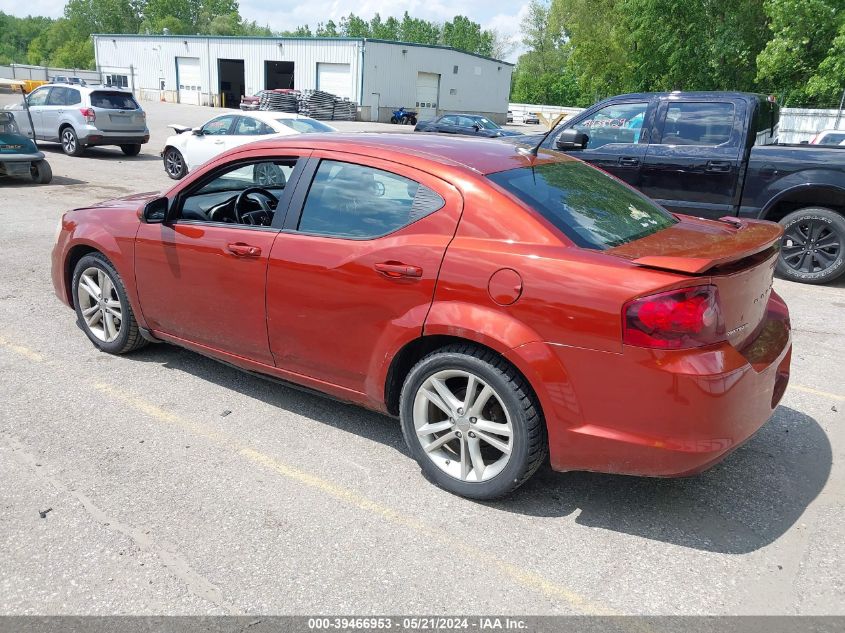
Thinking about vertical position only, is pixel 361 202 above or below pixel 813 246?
above

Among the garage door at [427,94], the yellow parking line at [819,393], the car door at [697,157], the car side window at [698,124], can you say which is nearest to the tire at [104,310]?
the yellow parking line at [819,393]

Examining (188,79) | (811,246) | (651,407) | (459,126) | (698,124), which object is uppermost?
(188,79)

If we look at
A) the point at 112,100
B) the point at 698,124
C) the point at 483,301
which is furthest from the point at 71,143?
the point at 483,301

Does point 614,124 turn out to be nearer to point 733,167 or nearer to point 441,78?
point 733,167

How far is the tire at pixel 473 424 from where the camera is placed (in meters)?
3.01

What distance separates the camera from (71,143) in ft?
57.4

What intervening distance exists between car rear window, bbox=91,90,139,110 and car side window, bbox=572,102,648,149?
42.4ft

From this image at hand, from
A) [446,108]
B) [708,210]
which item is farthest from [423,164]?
[446,108]

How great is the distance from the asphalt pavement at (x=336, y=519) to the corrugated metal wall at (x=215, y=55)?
4324 centimetres

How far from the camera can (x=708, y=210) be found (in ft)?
25.2

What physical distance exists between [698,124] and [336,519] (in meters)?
6.67

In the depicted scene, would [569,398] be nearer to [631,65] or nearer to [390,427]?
[390,427]

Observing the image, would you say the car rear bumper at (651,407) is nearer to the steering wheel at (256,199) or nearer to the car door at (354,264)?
the car door at (354,264)

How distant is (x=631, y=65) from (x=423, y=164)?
126ft
